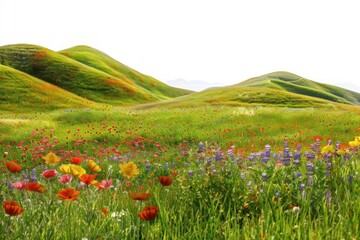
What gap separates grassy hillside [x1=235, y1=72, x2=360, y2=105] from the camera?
77.9m

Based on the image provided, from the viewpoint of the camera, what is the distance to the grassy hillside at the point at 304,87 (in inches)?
3068

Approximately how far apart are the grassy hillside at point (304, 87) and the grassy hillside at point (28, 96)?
38.9 meters

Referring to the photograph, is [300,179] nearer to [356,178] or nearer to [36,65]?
[356,178]

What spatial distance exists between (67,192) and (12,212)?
406 millimetres

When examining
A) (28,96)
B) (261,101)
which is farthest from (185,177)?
(28,96)

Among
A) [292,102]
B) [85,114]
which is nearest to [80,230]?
[85,114]

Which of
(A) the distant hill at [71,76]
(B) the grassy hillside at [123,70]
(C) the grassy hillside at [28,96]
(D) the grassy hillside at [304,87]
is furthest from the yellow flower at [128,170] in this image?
(B) the grassy hillside at [123,70]

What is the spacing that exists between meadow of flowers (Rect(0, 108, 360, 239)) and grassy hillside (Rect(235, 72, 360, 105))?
57.6 m

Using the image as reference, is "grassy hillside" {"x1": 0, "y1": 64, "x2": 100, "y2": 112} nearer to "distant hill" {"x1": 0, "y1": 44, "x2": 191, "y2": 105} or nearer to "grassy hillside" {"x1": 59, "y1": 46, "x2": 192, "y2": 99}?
"distant hill" {"x1": 0, "y1": 44, "x2": 191, "y2": 105}

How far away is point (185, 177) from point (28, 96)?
4904cm

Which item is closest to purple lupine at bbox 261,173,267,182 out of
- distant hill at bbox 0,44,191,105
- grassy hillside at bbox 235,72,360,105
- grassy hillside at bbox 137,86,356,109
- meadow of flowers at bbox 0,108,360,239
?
meadow of flowers at bbox 0,108,360,239

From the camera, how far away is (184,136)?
1695cm

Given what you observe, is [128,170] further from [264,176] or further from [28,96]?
[28,96]

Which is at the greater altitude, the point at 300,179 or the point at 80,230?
the point at 300,179
